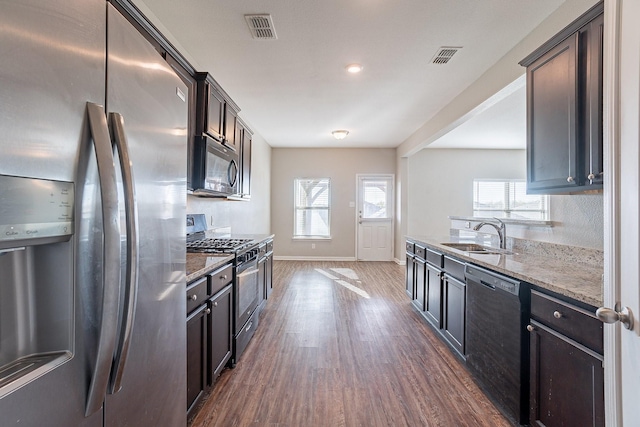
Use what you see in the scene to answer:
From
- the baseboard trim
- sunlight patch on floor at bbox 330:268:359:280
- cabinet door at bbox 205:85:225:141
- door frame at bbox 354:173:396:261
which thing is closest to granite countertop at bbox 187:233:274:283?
cabinet door at bbox 205:85:225:141

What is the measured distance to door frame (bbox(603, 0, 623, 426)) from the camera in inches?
34.0

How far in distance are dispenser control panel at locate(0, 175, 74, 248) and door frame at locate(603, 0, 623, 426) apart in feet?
4.48

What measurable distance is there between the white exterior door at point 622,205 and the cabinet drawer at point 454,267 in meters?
1.54

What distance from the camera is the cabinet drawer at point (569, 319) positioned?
1.26 meters

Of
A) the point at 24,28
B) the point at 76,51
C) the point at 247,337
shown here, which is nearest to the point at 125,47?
the point at 76,51

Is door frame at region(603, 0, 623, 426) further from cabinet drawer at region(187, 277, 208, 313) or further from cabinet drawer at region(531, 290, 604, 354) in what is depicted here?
cabinet drawer at region(187, 277, 208, 313)

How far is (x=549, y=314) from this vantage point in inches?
59.4

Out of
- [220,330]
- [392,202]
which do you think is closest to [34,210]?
[220,330]

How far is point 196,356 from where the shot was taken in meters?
1.71

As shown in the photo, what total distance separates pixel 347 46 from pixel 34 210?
2.69 metres

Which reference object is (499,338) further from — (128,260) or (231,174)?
(231,174)

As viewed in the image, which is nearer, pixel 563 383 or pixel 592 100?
pixel 563 383

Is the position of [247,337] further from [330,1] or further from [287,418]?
[330,1]

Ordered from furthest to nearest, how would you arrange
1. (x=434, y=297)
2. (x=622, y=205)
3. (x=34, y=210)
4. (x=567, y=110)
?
(x=434, y=297)
(x=567, y=110)
(x=622, y=205)
(x=34, y=210)
